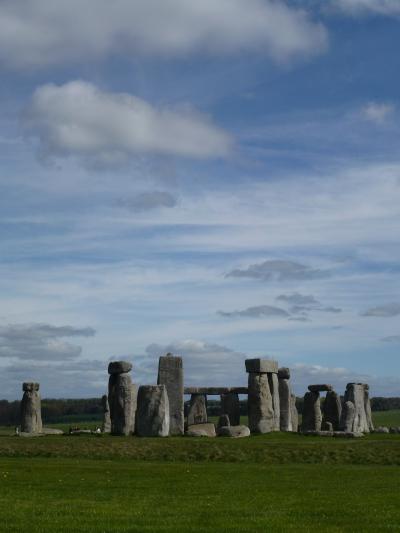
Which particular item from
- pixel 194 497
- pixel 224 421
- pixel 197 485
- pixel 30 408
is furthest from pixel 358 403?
pixel 194 497

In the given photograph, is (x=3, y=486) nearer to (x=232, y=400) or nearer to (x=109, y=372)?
(x=109, y=372)

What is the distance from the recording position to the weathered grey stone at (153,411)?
112 feet

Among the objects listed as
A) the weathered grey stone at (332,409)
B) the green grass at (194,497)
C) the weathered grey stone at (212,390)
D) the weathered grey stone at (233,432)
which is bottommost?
the green grass at (194,497)

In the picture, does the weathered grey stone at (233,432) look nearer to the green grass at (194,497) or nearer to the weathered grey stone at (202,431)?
the weathered grey stone at (202,431)

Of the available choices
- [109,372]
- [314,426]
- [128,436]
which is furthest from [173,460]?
[314,426]

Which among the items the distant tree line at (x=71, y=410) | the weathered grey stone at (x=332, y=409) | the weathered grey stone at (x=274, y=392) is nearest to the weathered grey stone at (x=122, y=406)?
the weathered grey stone at (x=274, y=392)

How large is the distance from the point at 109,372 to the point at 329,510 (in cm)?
2150

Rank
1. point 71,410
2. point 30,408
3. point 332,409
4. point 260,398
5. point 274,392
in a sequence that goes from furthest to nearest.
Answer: point 71,410 < point 332,409 < point 274,392 < point 30,408 < point 260,398

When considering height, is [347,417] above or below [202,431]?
above

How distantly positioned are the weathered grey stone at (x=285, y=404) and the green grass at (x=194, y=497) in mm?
18990

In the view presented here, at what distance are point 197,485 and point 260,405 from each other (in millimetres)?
19052

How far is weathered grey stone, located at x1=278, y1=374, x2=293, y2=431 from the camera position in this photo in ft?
147

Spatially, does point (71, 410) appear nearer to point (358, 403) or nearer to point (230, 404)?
point (230, 404)

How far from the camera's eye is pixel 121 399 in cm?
3584
